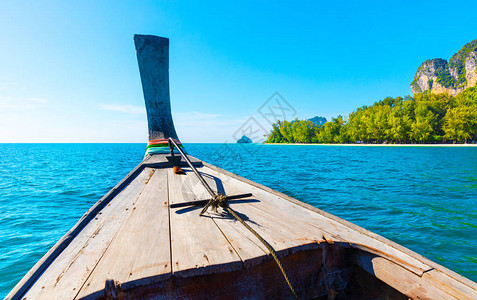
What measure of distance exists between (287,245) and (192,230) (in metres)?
0.82

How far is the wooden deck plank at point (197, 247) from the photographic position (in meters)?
1.32

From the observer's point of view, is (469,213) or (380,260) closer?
(380,260)

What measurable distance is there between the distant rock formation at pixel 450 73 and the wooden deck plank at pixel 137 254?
131 m

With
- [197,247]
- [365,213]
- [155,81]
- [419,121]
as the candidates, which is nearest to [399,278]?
[197,247]

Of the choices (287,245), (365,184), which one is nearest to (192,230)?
(287,245)

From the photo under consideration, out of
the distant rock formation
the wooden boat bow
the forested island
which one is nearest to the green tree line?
the forested island

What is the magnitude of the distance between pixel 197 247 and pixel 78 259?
0.80 meters

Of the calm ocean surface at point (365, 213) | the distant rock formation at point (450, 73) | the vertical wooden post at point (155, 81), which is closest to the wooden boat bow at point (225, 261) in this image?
the calm ocean surface at point (365, 213)

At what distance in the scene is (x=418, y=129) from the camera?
190ft

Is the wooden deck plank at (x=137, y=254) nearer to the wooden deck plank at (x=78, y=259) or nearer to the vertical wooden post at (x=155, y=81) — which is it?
the wooden deck plank at (x=78, y=259)

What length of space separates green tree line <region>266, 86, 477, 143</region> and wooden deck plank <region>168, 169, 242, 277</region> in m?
72.4

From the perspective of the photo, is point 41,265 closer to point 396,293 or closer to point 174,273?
point 174,273

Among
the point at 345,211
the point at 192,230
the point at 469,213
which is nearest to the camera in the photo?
the point at 192,230

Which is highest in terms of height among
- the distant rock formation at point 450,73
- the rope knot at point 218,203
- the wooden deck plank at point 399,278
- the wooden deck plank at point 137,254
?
the distant rock formation at point 450,73
